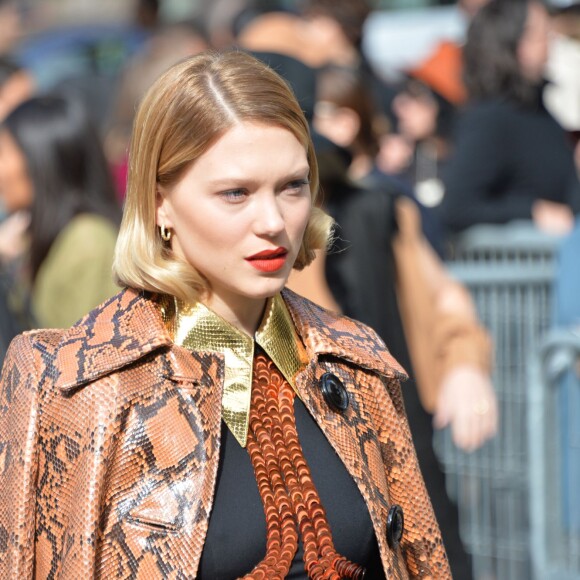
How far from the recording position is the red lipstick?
256 cm

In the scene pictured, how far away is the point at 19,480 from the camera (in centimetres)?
245

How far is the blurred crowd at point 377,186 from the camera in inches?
168

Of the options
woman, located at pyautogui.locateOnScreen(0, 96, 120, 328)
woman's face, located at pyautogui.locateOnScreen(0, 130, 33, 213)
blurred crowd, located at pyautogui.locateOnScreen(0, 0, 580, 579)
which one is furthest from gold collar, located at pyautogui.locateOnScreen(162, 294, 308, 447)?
woman's face, located at pyautogui.locateOnScreen(0, 130, 33, 213)

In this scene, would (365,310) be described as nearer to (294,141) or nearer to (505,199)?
(294,141)

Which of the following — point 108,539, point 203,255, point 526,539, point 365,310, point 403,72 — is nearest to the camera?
point 108,539

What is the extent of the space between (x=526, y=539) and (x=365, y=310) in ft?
7.30

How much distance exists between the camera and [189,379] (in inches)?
99.7

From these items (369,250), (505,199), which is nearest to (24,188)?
(369,250)

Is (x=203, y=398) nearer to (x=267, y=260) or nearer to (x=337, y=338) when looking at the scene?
(x=267, y=260)

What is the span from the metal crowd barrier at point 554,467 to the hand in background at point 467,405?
1.09m

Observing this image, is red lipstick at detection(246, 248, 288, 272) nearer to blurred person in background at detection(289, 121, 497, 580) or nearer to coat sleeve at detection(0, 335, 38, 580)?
coat sleeve at detection(0, 335, 38, 580)

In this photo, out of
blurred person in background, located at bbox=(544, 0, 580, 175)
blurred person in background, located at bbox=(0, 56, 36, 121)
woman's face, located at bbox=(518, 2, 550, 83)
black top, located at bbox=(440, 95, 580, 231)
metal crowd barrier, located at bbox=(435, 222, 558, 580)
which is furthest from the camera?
blurred person in background, located at bbox=(544, 0, 580, 175)

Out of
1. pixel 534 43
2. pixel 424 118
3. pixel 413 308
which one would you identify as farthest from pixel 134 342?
pixel 424 118

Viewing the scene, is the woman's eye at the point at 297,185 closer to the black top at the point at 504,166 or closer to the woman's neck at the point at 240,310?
the woman's neck at the point at 240,310
